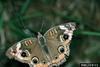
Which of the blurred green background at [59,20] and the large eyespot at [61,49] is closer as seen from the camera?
the large eyespot at [61,49]

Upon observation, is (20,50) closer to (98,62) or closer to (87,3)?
(98,62)

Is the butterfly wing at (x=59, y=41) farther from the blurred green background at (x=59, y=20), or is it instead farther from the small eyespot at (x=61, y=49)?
the blurred green background at (x=59, y=20)

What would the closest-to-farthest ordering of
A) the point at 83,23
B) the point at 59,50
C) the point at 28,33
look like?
the point at 59,50 → the point at 28,33 → the point at 83,23

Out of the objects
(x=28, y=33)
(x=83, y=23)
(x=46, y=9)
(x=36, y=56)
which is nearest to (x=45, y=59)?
(x=36, y=56)

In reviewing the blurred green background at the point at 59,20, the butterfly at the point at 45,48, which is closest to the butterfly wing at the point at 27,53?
the butterfly at the point at 45,48

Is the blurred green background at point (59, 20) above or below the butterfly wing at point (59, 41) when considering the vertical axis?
below

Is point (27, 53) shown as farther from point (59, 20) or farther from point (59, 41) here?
point (59, 20)
